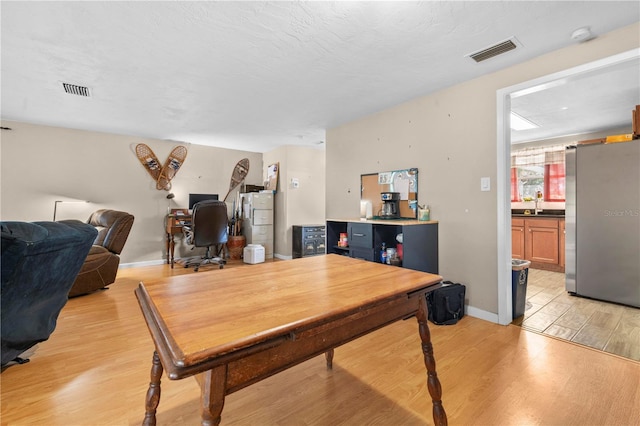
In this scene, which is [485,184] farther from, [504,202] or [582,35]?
[582,35]

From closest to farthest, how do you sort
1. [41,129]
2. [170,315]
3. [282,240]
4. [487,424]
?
[170,315], [487,424], [41,129], [282,240]

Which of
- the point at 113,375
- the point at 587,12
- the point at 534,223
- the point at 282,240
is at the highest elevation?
the point at 587,12

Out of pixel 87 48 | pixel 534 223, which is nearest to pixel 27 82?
pixel 87 48

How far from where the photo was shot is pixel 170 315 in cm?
82

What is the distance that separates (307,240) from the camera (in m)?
5.35

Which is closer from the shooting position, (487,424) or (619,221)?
(487,424)

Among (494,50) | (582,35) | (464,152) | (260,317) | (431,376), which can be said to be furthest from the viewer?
(464,152)

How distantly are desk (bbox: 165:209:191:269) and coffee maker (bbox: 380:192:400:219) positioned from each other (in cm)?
364

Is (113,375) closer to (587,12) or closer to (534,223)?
(587,12)

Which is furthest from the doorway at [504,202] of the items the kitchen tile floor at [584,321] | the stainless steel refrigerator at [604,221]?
the stainless steel refrigerator at [604,221]

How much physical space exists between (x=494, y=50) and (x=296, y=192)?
4119 millimetres

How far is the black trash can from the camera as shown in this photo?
2629mm

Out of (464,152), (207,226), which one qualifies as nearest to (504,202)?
(464,152)

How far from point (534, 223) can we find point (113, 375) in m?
5.77
